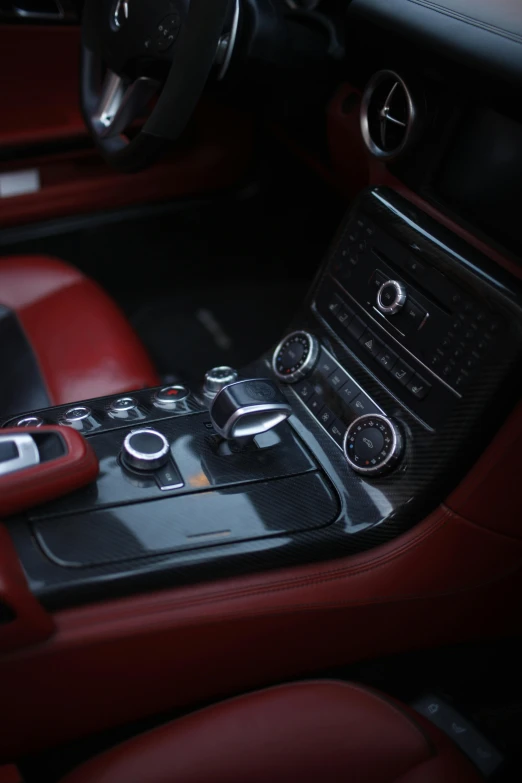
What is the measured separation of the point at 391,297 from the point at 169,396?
0.34m

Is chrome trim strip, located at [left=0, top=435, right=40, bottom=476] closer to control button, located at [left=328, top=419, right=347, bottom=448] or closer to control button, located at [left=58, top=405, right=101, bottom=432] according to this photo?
control button, located at [left=58, top=405, right=101, bottom=432]

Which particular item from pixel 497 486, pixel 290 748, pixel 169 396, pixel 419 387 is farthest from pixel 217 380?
pixel 290 748

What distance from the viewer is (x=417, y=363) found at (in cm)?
100

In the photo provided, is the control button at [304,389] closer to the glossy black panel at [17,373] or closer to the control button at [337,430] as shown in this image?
the control button at [337,430]

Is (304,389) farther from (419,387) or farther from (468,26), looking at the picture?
(468,26)


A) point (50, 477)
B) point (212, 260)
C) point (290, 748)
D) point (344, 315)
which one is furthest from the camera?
point (212, 260)

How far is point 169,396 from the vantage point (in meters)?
1.08

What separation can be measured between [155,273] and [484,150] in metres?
1.20

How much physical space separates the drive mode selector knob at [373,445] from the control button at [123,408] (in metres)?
0.30

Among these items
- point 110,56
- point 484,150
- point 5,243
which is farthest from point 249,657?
Answer: point 5,243

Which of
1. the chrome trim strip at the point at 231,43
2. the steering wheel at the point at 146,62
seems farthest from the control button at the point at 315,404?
the chrome trim strip at the point at 231,43

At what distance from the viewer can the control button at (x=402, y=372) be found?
39.6 inches

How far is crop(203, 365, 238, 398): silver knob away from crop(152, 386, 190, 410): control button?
0.03m

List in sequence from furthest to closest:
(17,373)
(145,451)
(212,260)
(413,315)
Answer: (212,260), (17,373), (413,315), (145,451)
